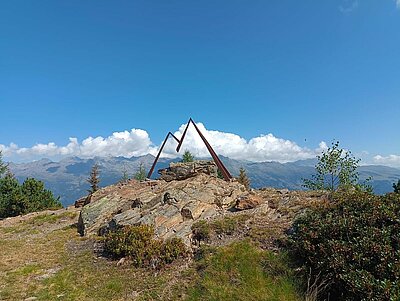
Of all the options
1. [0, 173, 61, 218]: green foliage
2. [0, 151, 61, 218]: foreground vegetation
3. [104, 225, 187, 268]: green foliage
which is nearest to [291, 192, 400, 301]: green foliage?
[104, 225, 187, 268]: green foliage

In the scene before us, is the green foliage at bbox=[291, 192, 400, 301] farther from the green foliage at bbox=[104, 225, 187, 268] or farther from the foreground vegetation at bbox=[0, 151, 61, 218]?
the foreground vegetation at bbox=[0, 151, 61, 218]

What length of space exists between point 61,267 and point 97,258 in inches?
63.7

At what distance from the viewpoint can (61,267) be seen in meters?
13.1

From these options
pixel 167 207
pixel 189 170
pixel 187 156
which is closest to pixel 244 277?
pixel 167 207

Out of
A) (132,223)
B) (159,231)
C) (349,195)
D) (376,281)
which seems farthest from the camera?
(132,223)

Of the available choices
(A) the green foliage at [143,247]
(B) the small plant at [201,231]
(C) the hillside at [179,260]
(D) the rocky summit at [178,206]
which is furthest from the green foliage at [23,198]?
(B) the small plant at [201,231]

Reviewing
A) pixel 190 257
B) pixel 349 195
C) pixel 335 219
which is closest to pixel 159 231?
pixel 190 257

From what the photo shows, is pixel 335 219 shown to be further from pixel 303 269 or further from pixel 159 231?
pixel 159 231

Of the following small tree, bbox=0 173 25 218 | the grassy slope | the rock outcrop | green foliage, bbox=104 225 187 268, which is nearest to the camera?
the grassy slope

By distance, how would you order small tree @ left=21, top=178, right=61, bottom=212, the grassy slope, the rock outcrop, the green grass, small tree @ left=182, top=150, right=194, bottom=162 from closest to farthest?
the green grass
the grassy slope
the rock outcrop
small tree @ left=21, top=178, right=61, bottom=212
small tree @ left=182, top=150, right=194, bottom=162

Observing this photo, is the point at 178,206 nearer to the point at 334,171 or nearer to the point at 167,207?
the point at 167,207

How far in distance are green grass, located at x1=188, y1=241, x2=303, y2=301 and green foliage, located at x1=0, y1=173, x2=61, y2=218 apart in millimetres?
35702

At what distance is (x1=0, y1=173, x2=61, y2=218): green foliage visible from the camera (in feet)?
128

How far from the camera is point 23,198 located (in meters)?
39.2
